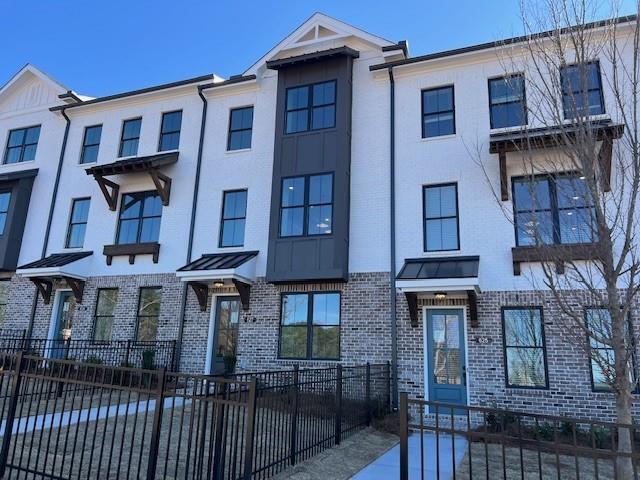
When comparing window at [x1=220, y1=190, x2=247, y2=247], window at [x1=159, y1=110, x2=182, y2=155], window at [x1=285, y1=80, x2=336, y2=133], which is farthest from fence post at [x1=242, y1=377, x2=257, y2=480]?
window at [x1=159, y1=110, x2=182, y2=155]

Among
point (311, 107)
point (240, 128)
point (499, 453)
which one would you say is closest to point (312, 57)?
point (311, 107)

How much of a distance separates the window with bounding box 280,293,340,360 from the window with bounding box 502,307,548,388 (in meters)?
4.08

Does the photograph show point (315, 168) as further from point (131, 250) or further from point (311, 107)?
point (131, 250)

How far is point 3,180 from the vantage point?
56.6ft

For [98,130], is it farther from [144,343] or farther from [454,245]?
[454,245]

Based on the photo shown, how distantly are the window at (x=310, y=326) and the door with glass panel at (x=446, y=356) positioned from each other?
92.6 inches

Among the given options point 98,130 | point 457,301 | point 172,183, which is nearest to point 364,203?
point 457,301

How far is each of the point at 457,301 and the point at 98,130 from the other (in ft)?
45.5

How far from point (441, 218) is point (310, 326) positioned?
4434mm

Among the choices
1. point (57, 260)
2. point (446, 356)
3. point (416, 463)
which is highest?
point (57, 260)

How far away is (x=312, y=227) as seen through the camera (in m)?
12.6

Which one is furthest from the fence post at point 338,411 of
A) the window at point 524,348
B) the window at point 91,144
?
the window at point 91,144

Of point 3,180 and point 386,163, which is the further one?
point 3,180

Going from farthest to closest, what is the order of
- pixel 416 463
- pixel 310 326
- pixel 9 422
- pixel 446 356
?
pixel 310 326 < pixel 446 356 < pixel 416 463 < pixel 9 422
